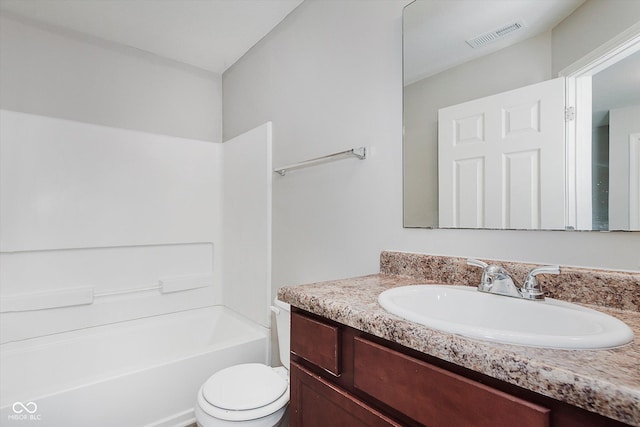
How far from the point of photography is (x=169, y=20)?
2.03 m

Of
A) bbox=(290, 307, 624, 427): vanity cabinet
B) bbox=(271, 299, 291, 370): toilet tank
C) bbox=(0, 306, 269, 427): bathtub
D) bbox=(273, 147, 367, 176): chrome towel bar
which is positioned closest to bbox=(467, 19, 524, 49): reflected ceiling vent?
bbox=(273, 147, 367, 176): chrome towel bar

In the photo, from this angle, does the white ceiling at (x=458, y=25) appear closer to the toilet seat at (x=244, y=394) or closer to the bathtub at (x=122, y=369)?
the toilet seat at (x=244, y=394)

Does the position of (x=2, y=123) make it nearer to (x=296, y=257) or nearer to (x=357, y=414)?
(x=296, y=257)

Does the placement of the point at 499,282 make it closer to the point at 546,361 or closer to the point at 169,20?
the point at 546,361

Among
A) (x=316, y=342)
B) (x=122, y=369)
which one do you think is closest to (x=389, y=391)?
(x=316, y=342)

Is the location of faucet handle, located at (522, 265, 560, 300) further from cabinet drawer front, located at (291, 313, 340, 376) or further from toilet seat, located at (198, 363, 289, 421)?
toilet seat, located at (198, 363, 289, 421)

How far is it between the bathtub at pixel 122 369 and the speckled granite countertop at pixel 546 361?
1378 millimetres

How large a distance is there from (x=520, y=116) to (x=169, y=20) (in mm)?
2107

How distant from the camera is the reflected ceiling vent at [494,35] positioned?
104 centimetres

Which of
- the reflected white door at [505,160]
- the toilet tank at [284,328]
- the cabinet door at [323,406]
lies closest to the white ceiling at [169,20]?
the reflected white door at [505,160]

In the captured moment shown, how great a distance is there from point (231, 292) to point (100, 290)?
0.88 m

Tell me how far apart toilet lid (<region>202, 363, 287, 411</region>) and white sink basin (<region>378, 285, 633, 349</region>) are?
0.78m

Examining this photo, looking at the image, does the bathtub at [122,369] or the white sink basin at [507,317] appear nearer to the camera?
the white sink basin at [507,317]

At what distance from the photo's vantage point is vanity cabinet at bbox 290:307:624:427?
0.51 metres
